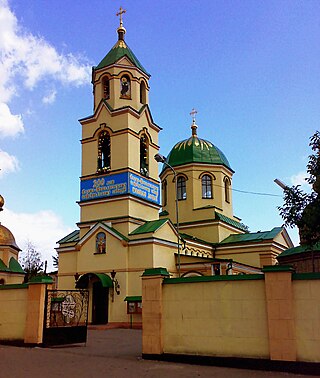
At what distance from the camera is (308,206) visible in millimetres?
11539

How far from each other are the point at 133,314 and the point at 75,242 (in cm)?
619

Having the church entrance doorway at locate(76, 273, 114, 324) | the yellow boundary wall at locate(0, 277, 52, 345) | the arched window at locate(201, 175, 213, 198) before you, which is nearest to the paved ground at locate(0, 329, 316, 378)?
the yellow boundary wall at locate(0, 277, 52, 345)

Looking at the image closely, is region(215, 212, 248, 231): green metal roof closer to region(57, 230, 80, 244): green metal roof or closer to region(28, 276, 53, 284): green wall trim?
region(57, 230, 80, 244): green metal roof

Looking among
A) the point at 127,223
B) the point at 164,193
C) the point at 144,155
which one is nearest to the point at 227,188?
the point at 164,193

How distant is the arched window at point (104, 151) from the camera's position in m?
27.9

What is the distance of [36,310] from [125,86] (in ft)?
61.6

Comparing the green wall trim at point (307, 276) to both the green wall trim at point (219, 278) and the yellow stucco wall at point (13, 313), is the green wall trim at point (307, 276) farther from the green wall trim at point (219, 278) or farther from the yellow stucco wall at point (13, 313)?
the yellow stucco wall at point (13, 313)

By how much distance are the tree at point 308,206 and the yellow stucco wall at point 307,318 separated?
2.52m

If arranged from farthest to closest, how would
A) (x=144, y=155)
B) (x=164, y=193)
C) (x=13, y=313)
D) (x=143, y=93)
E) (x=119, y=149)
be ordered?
1. (x=164, y=193)
2. (x=143, y=93)
3. (x=144, y=155)
4. (x=119, y=149)
5. (x=13, y=313)

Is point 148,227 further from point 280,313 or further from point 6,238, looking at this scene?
point 280,313

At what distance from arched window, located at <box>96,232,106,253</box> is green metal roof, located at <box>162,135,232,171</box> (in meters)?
11.1

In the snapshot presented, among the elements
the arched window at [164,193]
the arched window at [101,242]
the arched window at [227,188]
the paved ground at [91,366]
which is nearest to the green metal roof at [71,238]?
the arched window at [101,242]

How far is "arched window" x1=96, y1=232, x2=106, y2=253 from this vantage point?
26.0m

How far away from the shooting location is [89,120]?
29.0 m
